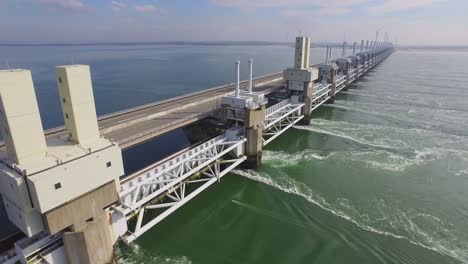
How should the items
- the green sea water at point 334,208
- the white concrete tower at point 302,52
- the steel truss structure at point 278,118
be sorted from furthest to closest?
the white concrete tower at point 302,52
the steel truss structure at point 278,118
the green sea water at point 334,208

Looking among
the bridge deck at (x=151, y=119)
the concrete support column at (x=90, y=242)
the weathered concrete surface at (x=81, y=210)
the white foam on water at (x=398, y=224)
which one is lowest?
the white foam on water at (x=398, y=224)

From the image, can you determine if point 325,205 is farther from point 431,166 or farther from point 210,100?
point 210,100

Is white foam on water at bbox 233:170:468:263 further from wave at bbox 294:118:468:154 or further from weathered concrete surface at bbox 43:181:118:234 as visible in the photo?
weathered concrete surface at bbox 43:181:118:234

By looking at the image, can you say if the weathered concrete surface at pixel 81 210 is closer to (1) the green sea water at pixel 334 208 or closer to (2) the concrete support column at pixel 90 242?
(2) the concrete support column at pixel 90 242

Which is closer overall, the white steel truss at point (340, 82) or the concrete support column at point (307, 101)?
the concrete support column at point (307, 101)

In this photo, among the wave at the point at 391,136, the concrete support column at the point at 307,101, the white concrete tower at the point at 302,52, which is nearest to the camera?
the wave at the point at 391,136

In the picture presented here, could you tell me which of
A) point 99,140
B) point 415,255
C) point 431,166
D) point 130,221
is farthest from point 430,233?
point 99,140

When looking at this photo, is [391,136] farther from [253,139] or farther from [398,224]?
[253,139]

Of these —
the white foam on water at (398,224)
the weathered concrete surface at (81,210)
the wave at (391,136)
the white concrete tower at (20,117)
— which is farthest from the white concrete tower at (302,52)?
the white concrete tower at (20,117)

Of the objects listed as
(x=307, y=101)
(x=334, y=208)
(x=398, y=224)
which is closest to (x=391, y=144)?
(x=307, y=101)
